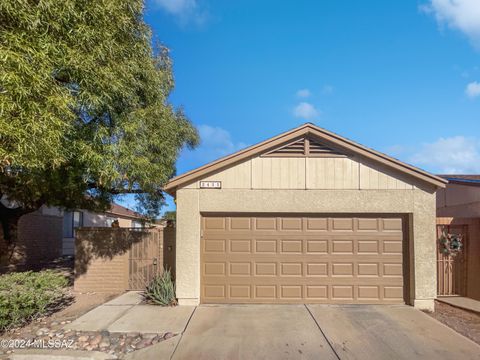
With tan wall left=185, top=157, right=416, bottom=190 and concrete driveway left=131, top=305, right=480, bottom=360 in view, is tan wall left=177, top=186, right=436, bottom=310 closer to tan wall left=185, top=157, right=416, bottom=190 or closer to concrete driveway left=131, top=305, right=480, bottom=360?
tan wall left=185, top=157, right=416, bottom=190

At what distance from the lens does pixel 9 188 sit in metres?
12.6

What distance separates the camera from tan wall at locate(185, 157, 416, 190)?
9234 mm

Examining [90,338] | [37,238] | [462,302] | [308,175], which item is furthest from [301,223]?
[37,238]

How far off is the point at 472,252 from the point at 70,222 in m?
21.0

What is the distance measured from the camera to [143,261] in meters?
10.8

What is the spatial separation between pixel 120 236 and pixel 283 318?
5466mm

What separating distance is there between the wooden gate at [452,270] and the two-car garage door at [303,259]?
165 centimetres

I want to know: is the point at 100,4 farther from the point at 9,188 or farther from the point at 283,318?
the point at 9,188

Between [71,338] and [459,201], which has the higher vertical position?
[459,201]

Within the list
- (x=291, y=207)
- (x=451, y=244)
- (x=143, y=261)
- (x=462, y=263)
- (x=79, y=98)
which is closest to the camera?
(x=79, y=98)

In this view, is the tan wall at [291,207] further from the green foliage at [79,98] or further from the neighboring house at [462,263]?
the green foliage at [79,98]

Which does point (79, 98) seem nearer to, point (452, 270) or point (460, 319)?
point (460, 319)

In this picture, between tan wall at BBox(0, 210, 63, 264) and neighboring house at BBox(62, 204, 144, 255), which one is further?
neighboring house at BBox(62, 204, 144, 255)

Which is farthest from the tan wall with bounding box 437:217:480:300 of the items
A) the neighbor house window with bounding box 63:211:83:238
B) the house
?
the neighbor house window with bounding box 63:211:83:238
